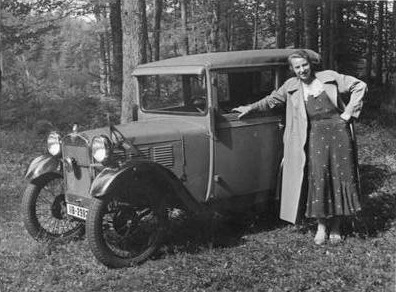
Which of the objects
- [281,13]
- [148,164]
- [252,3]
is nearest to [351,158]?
[148,164]

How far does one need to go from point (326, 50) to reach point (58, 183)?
52.7ft

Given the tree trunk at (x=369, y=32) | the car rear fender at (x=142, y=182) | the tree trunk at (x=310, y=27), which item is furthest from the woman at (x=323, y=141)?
the tree trunk at (x=369, y=32)

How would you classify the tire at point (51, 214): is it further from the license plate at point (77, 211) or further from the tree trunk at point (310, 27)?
the tree trunk at point (310, 27)

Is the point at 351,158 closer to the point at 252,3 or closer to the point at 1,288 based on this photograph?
the point at 1,288

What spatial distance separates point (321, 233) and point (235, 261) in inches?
39.5

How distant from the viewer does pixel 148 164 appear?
4555 mm

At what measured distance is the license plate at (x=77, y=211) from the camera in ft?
15.8

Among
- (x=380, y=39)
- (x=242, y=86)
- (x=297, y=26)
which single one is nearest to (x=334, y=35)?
(x=297, y=26)

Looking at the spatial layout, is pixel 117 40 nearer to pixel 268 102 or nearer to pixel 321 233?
pixel 268 102

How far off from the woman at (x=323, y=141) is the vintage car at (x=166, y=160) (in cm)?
52

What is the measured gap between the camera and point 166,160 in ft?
16.0

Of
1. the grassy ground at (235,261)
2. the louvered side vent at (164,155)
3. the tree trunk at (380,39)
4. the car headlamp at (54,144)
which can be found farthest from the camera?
the tree trunk at (380,39)

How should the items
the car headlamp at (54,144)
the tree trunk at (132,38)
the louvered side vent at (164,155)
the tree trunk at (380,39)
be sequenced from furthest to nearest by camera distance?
the tree trunk at (380,39) → the tree trunk at (132,38) → the car headlamp at (54,144) → the louvered side vent at (164,155)

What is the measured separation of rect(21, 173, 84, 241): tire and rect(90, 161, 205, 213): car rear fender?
864 millimetres
